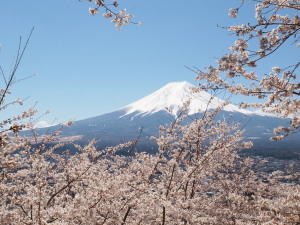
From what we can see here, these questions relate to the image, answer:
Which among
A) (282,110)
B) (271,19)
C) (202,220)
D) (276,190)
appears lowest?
(276,190)

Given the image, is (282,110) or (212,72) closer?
(212,72)

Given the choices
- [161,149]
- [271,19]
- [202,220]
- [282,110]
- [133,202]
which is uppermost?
[271,19]

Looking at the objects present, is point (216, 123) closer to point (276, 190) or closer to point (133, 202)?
point (133, 202)

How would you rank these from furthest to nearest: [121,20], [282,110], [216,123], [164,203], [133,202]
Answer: [216,123] → [133,202] → [164,203] → [282,110] → [121,20]

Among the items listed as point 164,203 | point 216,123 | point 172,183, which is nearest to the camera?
point 164,203

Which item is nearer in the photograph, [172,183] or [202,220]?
[172,183]

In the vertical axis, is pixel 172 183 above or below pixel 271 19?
below

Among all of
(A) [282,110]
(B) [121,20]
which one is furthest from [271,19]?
(B) [121,20]

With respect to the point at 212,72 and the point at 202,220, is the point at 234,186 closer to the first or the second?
Result: the point at 202,220

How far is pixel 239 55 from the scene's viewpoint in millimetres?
4008

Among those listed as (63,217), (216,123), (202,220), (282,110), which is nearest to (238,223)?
(202,220)

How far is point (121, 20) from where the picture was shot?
12.4 ft

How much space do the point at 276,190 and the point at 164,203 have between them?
12.0 m

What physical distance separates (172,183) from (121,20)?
512 centimetres
